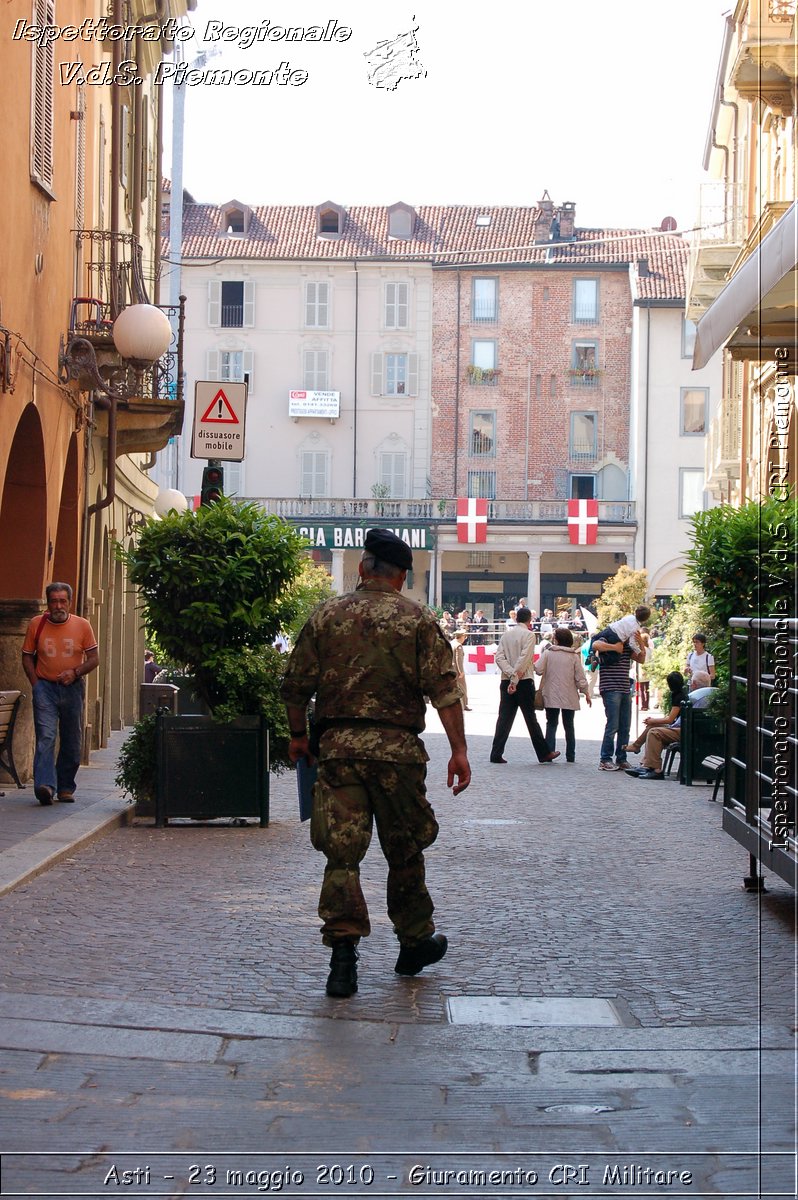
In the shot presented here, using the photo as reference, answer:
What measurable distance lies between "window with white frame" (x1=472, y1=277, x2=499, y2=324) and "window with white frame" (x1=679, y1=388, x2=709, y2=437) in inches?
343

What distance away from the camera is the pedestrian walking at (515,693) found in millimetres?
20109

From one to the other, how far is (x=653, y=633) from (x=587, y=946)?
1148 inches

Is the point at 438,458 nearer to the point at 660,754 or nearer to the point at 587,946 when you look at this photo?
the point at 660,754

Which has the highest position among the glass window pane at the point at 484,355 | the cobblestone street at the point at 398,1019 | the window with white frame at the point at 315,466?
the glass window pane at the point at 484,355

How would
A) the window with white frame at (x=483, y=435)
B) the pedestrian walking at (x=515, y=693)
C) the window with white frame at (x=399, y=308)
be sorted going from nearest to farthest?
the pedestrian walking at (x=515, y=693) → the window with white frame at (x=399, y=308) → the window with white frame at (x=483, y=435)

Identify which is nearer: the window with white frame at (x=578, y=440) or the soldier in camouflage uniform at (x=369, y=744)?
the soldier in camouflage uniform at (x=369, y=744)

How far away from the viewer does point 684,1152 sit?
466 cm

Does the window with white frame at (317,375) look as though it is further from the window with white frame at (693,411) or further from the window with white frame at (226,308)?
the window with white frame at (693,411)

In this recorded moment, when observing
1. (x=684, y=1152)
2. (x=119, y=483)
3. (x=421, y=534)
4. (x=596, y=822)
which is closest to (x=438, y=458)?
(x=421, y=534)

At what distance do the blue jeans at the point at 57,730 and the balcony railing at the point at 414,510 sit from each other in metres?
53.7

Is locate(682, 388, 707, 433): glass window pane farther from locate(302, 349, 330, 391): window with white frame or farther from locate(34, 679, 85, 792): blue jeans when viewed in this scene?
locate(34, 679, 85, 792): blue jeans

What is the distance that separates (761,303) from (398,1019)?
3701 mm

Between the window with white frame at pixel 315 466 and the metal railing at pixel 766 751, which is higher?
the window with white frame at pixel 315 466

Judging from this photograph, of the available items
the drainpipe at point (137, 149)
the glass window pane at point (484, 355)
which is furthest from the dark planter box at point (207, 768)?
the glass window pane at point (484, 355)
